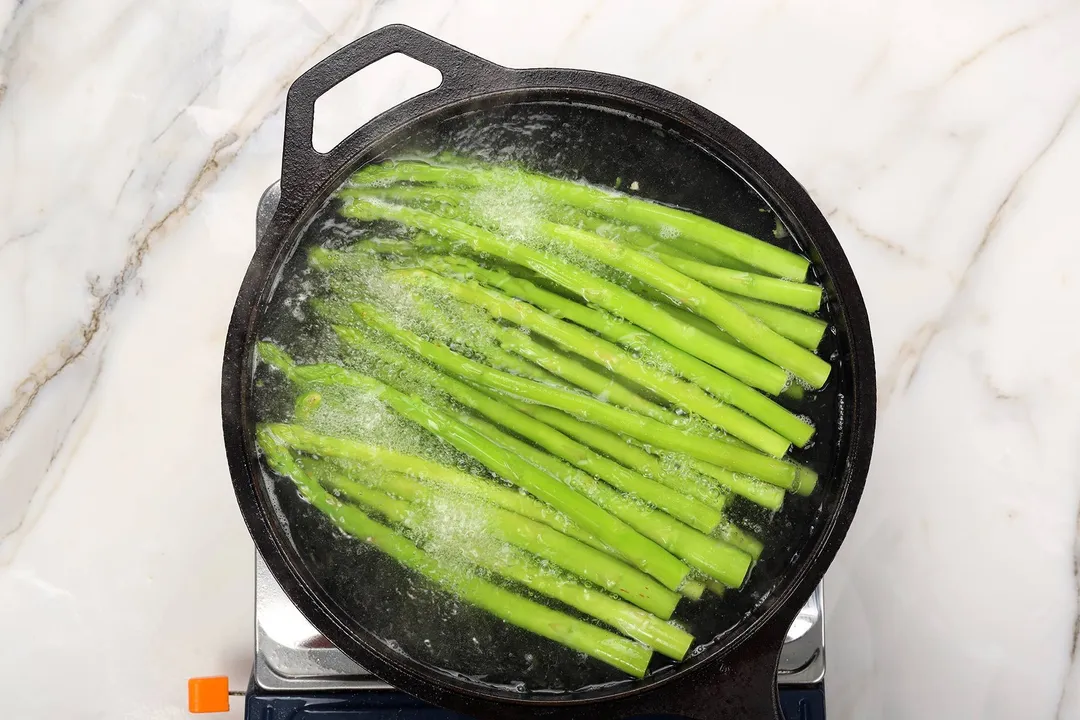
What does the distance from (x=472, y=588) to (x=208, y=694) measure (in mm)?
662

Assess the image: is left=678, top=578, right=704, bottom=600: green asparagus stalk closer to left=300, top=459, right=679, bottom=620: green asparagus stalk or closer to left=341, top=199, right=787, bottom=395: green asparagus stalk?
left=300, top=459, right=679, bottom=620: green asparagus stalk

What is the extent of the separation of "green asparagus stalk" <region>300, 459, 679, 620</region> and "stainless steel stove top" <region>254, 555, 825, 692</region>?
13.2 inches

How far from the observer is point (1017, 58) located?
66.1 inches

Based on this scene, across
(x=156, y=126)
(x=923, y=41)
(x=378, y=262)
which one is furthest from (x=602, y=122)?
(x=156, y=126)

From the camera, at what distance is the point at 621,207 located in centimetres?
126

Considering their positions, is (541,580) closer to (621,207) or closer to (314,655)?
(314,655)

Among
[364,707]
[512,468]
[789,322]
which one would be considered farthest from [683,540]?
[364,707]

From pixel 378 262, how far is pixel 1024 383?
4.51 feet

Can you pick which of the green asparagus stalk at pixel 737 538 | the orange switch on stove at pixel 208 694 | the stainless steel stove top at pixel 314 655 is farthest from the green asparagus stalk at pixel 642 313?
the orange switch on stove at pixel 208 694

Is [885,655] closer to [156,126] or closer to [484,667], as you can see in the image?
[484,667]

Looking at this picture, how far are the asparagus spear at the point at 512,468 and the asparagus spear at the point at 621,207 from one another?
0.32 meters

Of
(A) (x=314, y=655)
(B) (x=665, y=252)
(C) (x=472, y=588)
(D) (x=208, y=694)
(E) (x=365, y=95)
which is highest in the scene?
(E) (x=365, y=95)

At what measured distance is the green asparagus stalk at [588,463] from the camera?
1202mm

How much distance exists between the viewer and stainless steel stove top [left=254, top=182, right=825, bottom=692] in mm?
1369
